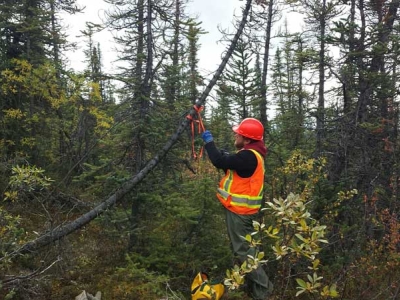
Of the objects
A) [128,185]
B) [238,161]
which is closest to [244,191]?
[238,161]

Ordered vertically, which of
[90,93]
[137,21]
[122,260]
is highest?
[137,21]

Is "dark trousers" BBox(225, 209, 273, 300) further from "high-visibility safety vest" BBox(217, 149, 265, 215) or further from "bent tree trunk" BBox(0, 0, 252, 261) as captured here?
"bent tree trunk" BBox(0, 0, 252, 261)

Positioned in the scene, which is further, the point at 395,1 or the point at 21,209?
the point at 21,209

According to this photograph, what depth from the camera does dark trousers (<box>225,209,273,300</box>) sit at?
5.45 m

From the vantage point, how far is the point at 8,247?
20.5 ft

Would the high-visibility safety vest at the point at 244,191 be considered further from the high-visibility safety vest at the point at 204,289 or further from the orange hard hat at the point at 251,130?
the high-visibility safety vest at the point at 204,289

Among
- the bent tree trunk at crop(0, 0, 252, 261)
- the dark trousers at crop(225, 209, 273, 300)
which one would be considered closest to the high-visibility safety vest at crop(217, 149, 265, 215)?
the dark trousers at crop(225, 209, 273, 300)

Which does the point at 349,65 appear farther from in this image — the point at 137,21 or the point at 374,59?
the point at 137,21

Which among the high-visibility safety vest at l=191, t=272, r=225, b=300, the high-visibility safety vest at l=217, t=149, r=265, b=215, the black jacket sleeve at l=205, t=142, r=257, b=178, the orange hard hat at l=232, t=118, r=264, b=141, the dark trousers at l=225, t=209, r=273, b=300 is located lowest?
the high-visibility safety vest at l=191, t=272, r=225, b=300

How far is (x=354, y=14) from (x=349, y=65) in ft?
10.6

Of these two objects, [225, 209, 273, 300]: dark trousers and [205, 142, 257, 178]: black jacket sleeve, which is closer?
[205, 142, 257, 178]: black jacket sleeve

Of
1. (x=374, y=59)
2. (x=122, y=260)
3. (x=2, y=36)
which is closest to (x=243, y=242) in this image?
(x=122, y=260)

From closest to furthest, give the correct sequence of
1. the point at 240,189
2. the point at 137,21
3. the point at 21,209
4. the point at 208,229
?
the point at 240,189 → the point at 208,229 → the point at 137,21 → the point at 21,209

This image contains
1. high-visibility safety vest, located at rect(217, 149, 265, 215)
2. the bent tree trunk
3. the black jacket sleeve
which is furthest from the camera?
the bent tree trunk
